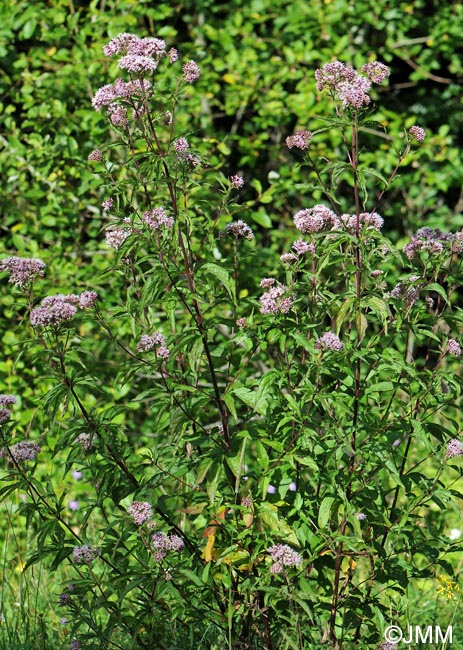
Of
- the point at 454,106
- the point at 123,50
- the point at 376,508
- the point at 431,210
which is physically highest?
the point at 123,50

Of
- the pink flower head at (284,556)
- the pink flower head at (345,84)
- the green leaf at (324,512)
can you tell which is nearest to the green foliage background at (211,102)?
the pink flower head at (345,84)

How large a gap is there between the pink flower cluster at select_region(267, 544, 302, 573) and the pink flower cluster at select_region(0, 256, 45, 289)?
977 millimetres

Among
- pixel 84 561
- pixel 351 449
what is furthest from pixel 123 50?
pixel 84 561

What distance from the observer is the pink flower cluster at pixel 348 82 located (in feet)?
7.52

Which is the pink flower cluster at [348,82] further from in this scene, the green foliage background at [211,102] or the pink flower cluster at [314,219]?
the green foliage background at [211,102]

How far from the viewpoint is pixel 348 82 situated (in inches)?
92.3

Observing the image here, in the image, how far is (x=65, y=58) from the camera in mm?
4668

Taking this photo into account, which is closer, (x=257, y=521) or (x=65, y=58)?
(x=257, y=521)

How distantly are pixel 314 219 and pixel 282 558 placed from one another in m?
0.92

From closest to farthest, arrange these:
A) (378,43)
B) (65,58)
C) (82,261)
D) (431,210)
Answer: (65,58) → (82,261) → (378,43) → (431,210)

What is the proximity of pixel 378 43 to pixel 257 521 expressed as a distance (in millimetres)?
4214

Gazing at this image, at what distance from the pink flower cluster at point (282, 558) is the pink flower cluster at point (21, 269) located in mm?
977

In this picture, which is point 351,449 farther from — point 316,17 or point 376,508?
point 316,17

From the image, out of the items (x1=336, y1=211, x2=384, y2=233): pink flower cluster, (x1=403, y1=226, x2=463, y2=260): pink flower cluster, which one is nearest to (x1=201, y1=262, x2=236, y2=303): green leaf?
(x1=336, y1=211, x2=384, y2=233): pink flower cluster
